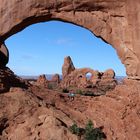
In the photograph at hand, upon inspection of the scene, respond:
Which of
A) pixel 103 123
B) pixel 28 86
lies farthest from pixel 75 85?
pixel 103 123

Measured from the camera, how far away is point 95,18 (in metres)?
17.5

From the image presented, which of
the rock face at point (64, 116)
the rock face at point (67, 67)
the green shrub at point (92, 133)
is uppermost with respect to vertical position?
the rock face at point (67, 67)

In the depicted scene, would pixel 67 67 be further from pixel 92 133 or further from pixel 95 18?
pixel 92 133

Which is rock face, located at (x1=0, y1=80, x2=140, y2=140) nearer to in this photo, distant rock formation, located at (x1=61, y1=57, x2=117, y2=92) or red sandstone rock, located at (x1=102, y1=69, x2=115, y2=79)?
distant rock formation, located at (x1=61, y1=57, x2=117, y2=92)

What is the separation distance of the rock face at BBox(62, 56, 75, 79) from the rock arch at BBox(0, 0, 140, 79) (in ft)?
153

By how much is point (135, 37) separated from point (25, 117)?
6119 millimetres

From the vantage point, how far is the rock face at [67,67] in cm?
6500

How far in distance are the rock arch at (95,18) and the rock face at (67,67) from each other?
153 feet

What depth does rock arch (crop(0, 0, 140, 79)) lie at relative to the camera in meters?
16.9

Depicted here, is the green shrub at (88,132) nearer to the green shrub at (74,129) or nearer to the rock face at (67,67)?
the green shrub at (74,129)

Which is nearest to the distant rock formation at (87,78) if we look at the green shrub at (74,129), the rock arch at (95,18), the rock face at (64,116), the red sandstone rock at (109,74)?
the red sandstone rock at (109,74)

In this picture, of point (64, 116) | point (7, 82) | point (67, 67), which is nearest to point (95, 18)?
point (64, 116)

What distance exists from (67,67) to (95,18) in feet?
157

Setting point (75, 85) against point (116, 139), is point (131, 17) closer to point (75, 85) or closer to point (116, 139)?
point (116, 139)
